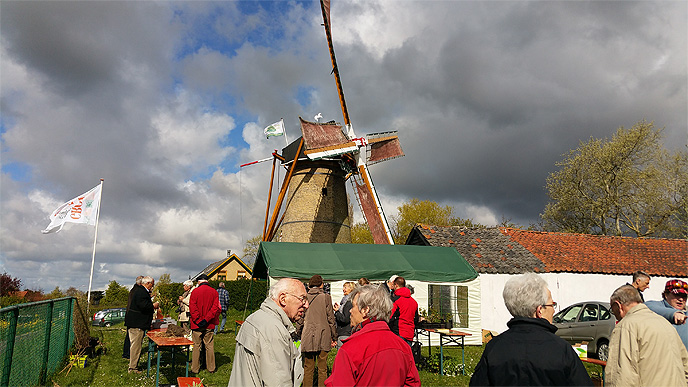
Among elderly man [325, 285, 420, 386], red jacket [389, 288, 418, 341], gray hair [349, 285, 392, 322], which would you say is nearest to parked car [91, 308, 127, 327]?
red jacket [389, 288, 418, 341]

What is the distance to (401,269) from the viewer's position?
14.1 metres

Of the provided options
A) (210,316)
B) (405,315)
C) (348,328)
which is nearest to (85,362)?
(210,316)

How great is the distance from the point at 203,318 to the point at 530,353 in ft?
23.4

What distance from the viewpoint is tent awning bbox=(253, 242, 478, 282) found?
13195 mm

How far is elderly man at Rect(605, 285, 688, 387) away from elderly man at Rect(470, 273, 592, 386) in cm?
127

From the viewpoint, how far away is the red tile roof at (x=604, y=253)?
1758 centimetres

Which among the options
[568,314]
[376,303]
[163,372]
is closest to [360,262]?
[568,314]

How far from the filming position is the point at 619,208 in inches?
1140

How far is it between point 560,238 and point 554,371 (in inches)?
776

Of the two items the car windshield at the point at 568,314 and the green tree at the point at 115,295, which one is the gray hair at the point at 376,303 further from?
the green tree at the point at 115,295

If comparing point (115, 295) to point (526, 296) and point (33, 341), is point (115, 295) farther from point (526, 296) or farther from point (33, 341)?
point (526, 296)

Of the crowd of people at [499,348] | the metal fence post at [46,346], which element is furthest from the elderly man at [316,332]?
the metal fence post at [46,346]

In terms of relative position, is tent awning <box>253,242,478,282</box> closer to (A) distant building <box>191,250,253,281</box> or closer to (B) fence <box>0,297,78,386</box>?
(B) fence <box>0,297,78,386</box>

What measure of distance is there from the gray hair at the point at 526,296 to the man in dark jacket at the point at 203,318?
669cm
